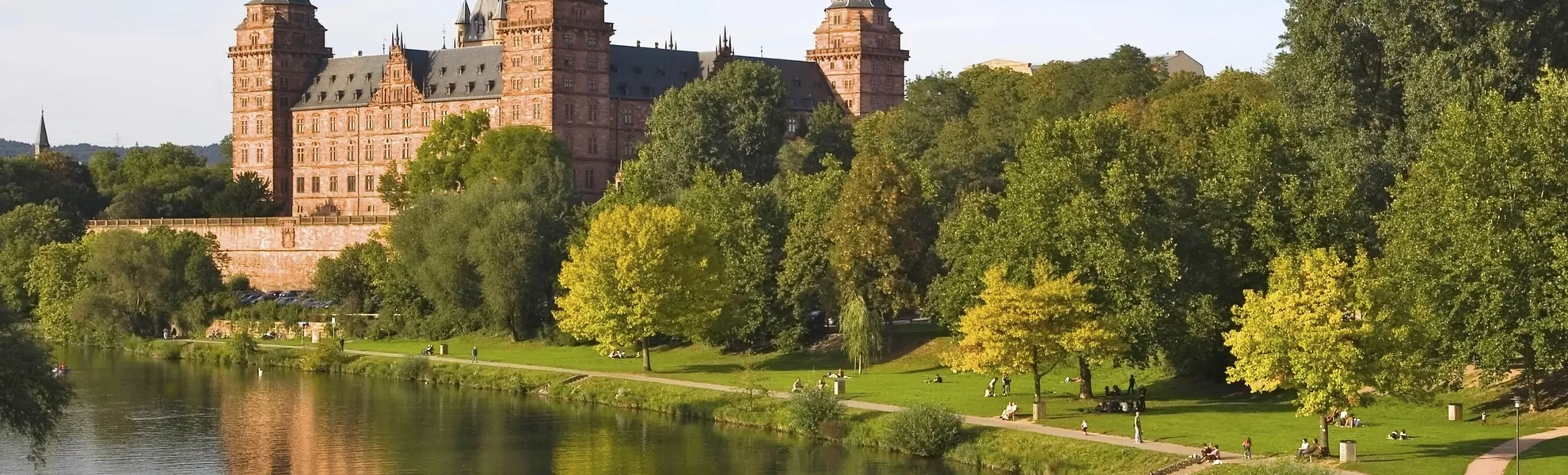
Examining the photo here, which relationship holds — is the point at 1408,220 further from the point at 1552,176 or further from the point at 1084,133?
the point at 1084,133

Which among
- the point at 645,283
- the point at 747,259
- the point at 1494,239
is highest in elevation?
the point at 747,259

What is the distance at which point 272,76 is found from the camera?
163 m

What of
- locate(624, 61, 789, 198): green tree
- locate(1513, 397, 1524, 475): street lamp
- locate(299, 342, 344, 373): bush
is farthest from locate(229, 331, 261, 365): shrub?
locate(1513, 397, 1524, 475): street lamp

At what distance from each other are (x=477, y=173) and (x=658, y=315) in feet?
159

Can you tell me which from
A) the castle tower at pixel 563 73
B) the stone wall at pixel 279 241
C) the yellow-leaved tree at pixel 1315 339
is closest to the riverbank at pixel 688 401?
the yellow-leaved tree at pixel 1315 339

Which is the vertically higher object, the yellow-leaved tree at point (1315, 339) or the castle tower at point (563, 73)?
the castle tower at point (563, 73)

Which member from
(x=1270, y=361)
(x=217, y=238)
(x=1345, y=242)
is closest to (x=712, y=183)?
(x=1345, y=242)

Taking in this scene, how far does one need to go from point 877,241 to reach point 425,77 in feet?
259

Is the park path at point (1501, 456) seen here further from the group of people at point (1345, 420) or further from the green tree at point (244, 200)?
the green tree at point (244, 200)

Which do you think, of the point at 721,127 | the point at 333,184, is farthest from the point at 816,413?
the point at 333,184

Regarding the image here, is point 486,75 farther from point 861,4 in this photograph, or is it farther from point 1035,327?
point 1035,327

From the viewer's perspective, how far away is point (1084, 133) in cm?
7025

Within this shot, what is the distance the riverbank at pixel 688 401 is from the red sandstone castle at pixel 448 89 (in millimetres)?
41178

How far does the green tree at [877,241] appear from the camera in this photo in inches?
3295
